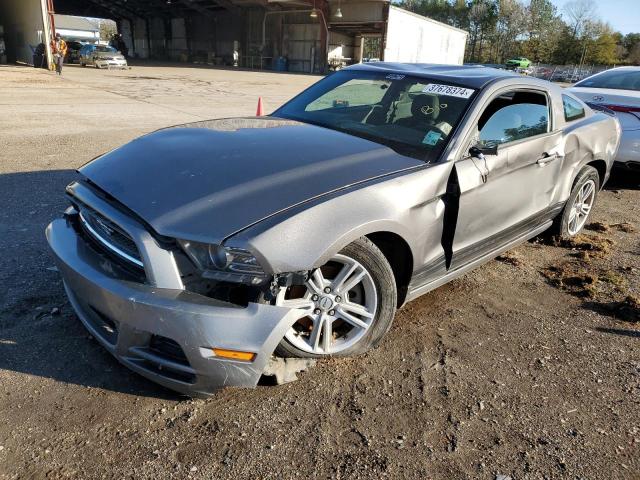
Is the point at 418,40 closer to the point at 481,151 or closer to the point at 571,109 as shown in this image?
the point at 571,109

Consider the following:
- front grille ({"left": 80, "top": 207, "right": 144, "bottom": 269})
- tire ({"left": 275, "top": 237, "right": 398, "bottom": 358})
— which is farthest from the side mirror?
front grille ({"left": 80, "top": 207, "right": 144, "bottom": 269})

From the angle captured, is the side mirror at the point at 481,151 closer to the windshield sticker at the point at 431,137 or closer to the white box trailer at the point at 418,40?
the windshield sticker at the point at 431,137

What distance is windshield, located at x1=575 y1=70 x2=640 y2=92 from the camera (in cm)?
722

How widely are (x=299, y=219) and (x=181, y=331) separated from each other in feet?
2.38

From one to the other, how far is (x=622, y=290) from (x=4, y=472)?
13.9 feet

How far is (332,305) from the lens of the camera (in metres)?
2.69

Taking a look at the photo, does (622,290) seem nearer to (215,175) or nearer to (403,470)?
(403,470)

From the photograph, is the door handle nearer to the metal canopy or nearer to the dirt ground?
the dirt ground

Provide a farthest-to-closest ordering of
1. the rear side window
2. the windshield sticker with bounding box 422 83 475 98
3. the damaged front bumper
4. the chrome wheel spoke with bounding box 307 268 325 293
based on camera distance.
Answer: the rear side window < the windshield sticker with bounding box 422 83 475 98 < the chrome wheel spoke with bounding box 307 268 325 293 < the damaged front bumper

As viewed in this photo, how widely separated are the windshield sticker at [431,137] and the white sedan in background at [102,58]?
3423cm

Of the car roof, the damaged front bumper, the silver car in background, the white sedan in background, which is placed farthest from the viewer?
the white sedan in background

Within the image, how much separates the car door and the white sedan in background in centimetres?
3393

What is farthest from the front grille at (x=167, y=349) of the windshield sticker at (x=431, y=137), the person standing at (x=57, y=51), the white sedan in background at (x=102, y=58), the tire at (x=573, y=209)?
the white sedan in background at (x=102, y=58)

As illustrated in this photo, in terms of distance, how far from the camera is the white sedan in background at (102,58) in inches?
1289
